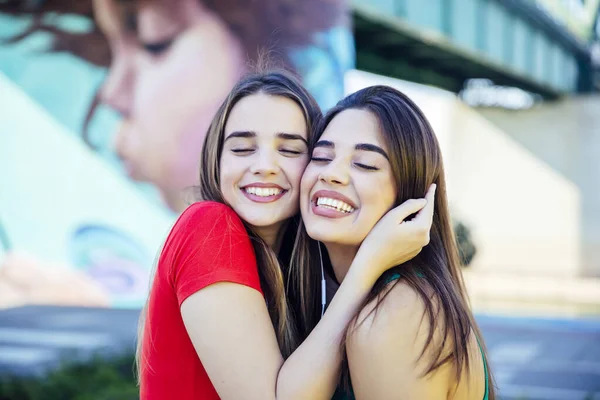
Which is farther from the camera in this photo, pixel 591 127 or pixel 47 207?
pixel 591 127

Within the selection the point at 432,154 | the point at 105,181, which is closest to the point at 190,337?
the point at 432,154

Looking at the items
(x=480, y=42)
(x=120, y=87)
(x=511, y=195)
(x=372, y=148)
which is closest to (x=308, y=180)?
(x=372, y=148)

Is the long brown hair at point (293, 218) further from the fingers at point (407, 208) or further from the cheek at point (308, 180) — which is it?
the fingers at point (407, 208)

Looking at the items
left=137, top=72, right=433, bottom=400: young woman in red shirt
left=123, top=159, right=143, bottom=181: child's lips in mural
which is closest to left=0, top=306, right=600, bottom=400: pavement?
left=123, top=159, right=143, bottom=181: child's lips in mural

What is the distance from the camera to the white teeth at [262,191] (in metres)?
2.48

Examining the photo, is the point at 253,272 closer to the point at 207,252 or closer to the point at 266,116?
the point at 207,252

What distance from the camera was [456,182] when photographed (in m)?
27.2

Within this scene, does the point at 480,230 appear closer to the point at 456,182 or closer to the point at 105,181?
the point at 456,182

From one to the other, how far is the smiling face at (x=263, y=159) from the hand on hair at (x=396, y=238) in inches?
15.7

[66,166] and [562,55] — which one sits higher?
[562,55]

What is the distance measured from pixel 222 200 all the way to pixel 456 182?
25384 mm

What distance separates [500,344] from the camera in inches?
406

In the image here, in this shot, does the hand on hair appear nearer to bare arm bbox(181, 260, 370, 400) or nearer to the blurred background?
bare arm bbox(181, 260, 370, 400)

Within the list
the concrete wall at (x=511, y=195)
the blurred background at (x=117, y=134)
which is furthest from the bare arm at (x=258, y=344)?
the concrete wall at (x=511, y=195)
